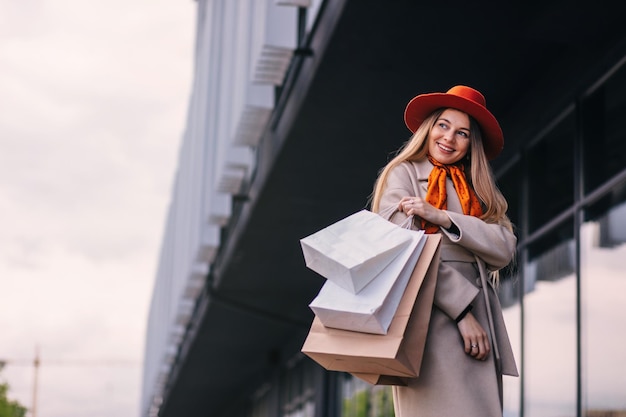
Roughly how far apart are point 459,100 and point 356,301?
96cm

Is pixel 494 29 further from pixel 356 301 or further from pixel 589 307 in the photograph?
pixel 356 301

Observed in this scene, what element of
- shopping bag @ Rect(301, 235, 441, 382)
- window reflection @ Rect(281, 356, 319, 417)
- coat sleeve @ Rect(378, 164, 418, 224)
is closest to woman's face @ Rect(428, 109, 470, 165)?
coat sleeve @ Rect(378, 164, 418, 224)

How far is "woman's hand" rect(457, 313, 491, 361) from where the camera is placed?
4.61 meters

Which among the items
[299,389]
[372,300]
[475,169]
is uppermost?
[299,389]

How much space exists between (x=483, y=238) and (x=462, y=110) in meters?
0.53

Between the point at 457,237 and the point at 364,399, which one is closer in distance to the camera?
the point at 457,237

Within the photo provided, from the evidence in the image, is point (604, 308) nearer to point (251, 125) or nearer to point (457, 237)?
point (251, 125)

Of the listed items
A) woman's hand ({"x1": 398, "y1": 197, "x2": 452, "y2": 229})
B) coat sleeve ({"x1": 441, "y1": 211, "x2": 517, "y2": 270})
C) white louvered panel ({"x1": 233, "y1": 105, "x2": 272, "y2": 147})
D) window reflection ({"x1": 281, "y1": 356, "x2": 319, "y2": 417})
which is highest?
white louvered panel ({"x1": 233, "y1": 105, "x2": 272, "y2": 147})

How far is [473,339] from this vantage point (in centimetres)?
461

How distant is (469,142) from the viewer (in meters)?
4.84

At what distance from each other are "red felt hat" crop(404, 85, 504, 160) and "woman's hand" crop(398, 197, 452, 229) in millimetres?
433

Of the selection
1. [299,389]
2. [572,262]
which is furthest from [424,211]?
A: [299,389]

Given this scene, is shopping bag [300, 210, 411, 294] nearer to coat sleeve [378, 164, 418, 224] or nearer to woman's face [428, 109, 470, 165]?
coat sleeve [378, 164, 418, 224]

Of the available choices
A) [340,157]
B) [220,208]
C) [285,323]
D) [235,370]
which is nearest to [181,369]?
[235,370]
